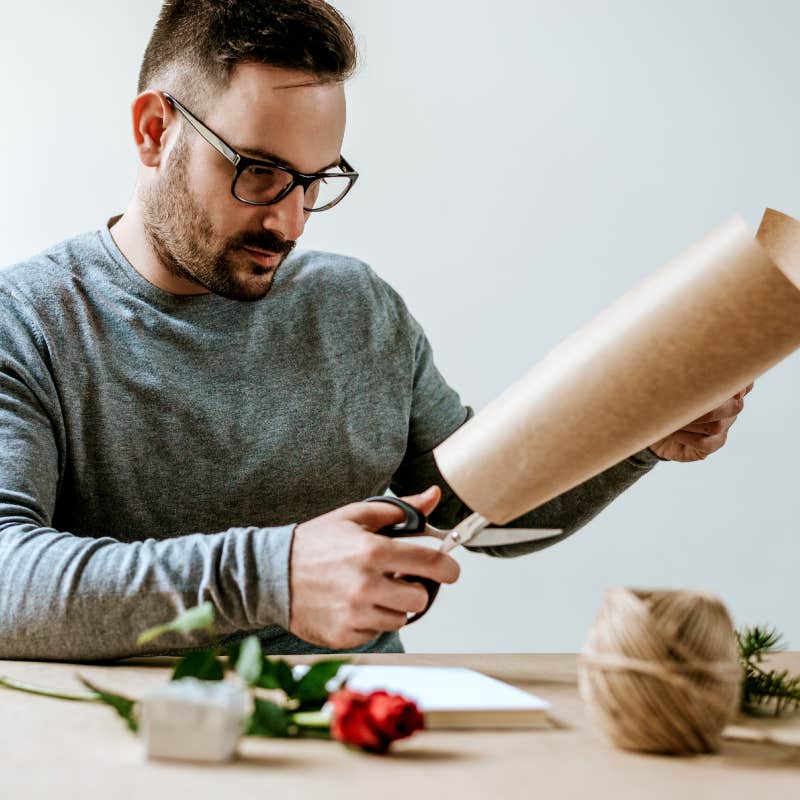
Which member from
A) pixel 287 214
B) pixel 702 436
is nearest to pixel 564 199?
pixel 287 214

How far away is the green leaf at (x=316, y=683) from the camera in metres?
0.64

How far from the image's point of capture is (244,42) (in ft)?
4.34

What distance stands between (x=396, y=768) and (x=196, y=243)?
2.99ft

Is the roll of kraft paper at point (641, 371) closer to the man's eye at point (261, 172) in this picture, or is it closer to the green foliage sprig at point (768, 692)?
the green foliage sprig at point (768, 692)

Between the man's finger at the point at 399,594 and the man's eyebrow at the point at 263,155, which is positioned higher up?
the man's eyebrow at the point at 263,155

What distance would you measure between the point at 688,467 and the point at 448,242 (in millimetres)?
752

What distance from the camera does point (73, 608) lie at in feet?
3.10

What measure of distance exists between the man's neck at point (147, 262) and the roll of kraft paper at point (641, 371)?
0.68m

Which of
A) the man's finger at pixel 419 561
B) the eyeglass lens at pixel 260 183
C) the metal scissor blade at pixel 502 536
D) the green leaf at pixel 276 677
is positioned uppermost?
the eyeglass lens at pixel 260 183

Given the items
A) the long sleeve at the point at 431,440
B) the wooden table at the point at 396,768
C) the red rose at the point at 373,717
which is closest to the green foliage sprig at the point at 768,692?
the wooden table at the point at 396,768

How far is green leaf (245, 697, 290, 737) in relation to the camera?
0.62 m

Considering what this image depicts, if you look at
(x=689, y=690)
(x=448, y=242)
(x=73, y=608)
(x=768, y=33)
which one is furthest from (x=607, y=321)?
(x=768, y=33)

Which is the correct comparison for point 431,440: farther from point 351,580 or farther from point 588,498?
point 351,580

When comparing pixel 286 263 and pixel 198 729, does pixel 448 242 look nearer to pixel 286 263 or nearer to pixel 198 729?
pixel 286 263
